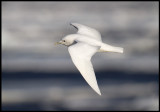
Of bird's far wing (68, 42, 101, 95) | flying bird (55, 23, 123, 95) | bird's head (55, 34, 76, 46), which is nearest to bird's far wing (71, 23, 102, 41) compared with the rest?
flying bird (55, 23, 123, 95)

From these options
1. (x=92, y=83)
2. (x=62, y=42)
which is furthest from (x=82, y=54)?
(x=62, y=42)

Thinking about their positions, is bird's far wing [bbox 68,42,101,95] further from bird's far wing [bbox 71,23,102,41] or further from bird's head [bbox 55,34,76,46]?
bird's far wing [bbox 71,23,102,41]

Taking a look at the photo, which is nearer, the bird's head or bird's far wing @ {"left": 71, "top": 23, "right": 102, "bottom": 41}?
the bird's head

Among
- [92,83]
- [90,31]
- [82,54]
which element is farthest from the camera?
[90,31]

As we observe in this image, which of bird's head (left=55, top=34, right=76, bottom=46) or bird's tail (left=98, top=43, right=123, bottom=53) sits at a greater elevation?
bird's head (left=55, top=34, right=76, bottom=46)

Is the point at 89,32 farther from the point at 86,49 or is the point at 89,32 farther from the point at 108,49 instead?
the point at 86,49

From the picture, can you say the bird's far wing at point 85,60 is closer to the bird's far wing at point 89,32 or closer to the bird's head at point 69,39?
the bird's head at point 69,39

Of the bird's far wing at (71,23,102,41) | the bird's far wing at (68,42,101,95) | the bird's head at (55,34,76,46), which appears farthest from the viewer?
the bird's far wing at (71,23,102,41)

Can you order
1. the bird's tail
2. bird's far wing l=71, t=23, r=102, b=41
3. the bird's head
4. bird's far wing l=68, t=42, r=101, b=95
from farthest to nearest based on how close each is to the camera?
bird's far wing l=71, t=23, r=102, b=41 < the bird's head < the bird's tail < bird's far wing l=68, t=42, r=101, b=95

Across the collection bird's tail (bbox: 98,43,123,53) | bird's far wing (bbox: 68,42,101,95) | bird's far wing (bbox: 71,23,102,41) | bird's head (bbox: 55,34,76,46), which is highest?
bird's far wing (bbox: 71,23,102,41)

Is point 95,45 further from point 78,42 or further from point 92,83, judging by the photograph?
point 92,83
